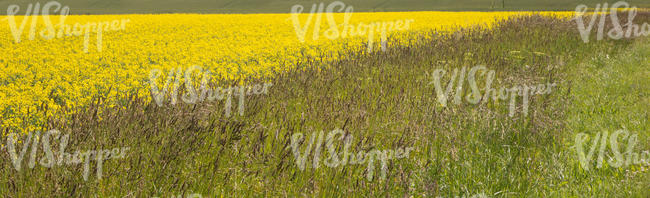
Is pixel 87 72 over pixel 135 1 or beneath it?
beneath

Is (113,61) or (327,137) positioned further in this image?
(113,61)

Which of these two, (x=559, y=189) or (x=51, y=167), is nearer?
(x=51, y=167)

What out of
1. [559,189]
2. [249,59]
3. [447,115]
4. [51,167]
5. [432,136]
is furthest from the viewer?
[249,59]

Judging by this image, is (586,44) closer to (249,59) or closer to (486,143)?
(249,59)

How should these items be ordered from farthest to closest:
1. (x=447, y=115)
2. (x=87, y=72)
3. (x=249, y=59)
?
(x=249, y=59) → (x=87, y=72) → (x=447, y=115)

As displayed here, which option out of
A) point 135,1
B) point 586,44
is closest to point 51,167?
point 586,44

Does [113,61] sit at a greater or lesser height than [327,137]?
greater

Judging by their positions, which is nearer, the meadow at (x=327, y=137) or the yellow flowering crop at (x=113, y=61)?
the meadow at (x=327, y=137)

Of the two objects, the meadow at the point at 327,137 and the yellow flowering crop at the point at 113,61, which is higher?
the yellow flowering crop at the point at 113,61

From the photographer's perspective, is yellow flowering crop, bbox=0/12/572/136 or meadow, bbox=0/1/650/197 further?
yellow flowering crop, bbox=0/12/572/136

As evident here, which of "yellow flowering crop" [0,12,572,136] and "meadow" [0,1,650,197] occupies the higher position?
"yellow flowering crop" [0,12,572,136]

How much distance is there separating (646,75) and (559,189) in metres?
4.92

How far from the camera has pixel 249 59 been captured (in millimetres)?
9602

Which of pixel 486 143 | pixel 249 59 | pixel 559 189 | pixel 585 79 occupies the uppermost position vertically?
pixel 249 59
